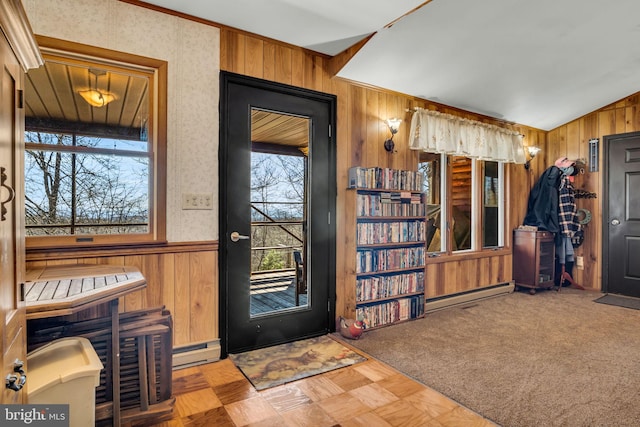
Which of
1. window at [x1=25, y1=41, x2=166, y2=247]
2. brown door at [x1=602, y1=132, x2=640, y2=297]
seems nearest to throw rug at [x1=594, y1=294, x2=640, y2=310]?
brown door at [x1=602, y1=132, x2=640, y2=297]

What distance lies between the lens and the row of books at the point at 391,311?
318 centimetres

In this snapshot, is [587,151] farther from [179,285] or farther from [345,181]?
[179,285]

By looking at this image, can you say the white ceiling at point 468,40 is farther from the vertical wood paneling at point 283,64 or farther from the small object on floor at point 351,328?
the small object on floor at point 351,328

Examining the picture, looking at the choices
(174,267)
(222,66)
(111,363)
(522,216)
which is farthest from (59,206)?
(522,216)

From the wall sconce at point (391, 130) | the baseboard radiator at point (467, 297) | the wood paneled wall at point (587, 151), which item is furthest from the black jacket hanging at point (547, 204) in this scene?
the wall sconce at point (391, 130)

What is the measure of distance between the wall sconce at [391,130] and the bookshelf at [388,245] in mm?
285

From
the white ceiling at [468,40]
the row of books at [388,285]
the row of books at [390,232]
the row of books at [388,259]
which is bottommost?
the row of books at [388,285]

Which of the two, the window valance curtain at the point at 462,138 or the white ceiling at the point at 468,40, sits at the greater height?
→ the white ceiling at the point at 468,40

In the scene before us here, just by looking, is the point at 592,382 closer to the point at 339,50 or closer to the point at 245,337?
the point at 245,337

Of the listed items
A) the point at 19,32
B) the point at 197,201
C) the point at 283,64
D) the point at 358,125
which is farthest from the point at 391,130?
the point at 19,32

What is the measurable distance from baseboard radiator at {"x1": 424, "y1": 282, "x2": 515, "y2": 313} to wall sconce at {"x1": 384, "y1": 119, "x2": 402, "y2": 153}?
1.68 meters

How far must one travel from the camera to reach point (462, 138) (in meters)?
4.00

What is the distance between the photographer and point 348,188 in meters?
3.18

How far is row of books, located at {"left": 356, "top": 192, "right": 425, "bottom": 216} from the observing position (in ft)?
10.3
